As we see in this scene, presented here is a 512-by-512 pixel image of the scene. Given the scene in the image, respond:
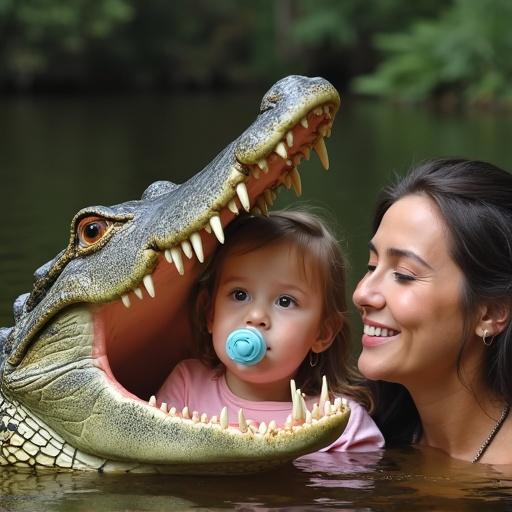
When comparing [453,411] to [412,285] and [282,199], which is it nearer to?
[412,285]

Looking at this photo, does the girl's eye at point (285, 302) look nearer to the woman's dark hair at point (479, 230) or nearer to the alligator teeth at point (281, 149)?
A: the woman's dark hair at point (479, 230)

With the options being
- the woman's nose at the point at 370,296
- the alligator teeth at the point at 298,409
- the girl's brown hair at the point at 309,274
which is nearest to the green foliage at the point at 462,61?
the girl's brown hair at the point at 309,274

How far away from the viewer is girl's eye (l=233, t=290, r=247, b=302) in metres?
4.06

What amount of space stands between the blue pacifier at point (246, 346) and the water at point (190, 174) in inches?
16.0

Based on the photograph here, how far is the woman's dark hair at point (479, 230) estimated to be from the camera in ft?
12.7

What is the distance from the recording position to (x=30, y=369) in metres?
4.07

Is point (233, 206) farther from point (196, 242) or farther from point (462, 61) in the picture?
point (462, 61)

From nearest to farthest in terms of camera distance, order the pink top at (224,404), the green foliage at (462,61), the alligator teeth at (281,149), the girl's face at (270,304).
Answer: the alligator teeth at (281,149), the girl's face at (270,304), the pink top at (224,404), the green foliage at (462,61)

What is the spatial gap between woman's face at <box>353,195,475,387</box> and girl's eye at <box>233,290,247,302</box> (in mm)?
405

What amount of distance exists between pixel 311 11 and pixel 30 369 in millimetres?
38523

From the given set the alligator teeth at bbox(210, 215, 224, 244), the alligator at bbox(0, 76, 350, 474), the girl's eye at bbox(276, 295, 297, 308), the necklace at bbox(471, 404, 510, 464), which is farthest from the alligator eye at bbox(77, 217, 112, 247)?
the necklace at bbox(471, 404, 510, 464)

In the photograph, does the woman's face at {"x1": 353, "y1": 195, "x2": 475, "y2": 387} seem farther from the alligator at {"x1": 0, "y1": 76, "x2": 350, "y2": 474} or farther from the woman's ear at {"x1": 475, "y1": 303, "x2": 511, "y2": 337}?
the alligator at {"x1": 0, "y1": 76, "x2": 350, "y2": 474}

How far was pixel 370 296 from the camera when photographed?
389 centimetres

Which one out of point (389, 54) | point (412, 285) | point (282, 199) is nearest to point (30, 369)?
point (412, 285)
